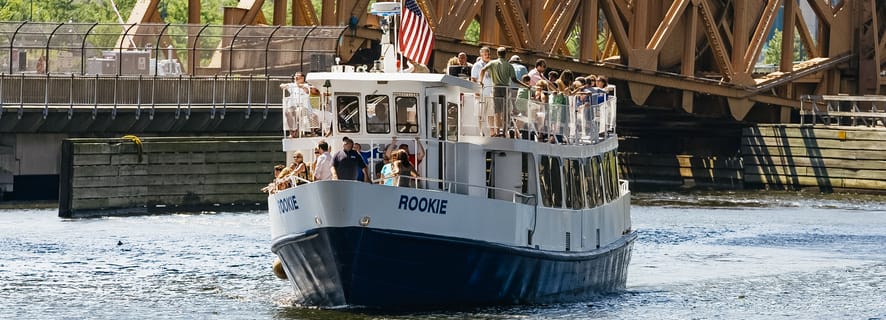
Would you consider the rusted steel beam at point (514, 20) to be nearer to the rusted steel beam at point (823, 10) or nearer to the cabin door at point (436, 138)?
the rusted steel beam at point (823, 10)

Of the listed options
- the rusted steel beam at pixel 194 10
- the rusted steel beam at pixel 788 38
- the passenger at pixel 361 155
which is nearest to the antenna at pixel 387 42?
the passenger at pixel 361 155

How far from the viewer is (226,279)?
44.1 metres

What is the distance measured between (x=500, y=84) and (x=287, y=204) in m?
4.75

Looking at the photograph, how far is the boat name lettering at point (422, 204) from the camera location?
3416cm

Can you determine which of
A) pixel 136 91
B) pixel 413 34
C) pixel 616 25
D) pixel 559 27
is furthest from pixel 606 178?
pixel 559 27

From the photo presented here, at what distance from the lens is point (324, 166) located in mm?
34844

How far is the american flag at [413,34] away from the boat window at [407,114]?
1819 mm

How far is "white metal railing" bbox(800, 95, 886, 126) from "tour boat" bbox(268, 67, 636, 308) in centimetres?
4291

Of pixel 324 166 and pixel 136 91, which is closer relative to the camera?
pixel 324 166

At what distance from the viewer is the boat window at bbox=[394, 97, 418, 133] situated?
3594 cm

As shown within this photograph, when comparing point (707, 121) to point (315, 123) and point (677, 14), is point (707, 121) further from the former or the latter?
point (315, 123)

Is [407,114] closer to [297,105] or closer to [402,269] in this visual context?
[297,105]

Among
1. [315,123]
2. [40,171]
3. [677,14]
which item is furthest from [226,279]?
[677,14]

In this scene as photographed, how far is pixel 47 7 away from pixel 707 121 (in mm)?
51619
